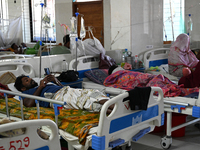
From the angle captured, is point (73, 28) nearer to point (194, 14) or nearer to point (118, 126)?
point (118, 126)

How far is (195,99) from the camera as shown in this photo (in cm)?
317

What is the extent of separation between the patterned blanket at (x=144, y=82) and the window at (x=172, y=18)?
2.54m

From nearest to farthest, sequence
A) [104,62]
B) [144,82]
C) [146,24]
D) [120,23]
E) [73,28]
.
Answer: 1. [144,82]
2. [73,28]
3. [104,62]
4. [120,23]
5. [146,24]

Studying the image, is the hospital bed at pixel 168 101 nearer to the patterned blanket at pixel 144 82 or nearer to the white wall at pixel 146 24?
the patterned blanket at pixel 144 82

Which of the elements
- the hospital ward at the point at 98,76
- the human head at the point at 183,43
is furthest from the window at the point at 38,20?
the human head at the point at 183,43

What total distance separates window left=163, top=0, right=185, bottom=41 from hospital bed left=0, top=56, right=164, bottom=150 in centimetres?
373

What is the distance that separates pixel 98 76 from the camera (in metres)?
4.60

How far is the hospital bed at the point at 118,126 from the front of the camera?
229cm

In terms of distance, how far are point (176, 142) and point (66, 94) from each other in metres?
1.61

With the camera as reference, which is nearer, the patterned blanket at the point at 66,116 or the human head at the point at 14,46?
the patterned blanket at the point at 66,116

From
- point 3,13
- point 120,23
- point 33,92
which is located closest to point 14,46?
point 3,13

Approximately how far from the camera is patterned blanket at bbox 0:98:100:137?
256 centimetres

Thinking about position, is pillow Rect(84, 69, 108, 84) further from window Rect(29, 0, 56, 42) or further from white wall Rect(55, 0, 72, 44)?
window Rect(29, 0, 56, 42)

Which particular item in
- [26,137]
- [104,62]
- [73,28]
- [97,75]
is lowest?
[26,137]
